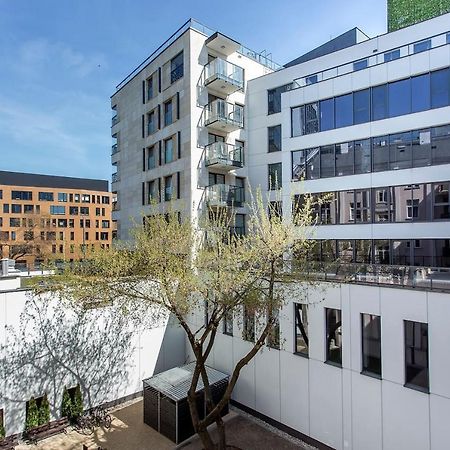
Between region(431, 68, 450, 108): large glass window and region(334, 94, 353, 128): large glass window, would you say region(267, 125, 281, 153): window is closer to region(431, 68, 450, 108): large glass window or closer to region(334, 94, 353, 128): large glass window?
region(334, 94, 353, 128): large glass window

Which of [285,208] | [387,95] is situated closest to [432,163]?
[387,95]

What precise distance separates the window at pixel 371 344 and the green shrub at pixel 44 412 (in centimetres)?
1085

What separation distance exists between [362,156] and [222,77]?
31.6 ft

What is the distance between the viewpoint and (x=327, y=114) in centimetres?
1959

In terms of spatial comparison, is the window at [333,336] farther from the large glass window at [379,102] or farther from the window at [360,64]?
the window at [360,64]

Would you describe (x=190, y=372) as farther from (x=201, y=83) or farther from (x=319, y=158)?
(x=201, y=83)

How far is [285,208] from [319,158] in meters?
3.40

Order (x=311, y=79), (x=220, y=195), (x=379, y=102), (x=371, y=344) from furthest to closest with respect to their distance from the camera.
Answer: (x=220, y=195) → (x=311, y=79) → (x=379, y=102) → (x=371, y=344)

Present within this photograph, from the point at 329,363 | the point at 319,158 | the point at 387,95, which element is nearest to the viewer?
the point at 329,363

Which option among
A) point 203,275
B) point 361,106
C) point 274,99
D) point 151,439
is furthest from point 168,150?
point 151,439

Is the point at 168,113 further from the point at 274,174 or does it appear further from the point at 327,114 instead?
the point at 327,114

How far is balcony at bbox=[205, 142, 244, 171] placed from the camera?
21.8 metres

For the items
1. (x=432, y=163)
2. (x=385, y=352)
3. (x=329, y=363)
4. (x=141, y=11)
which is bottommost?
(x=329, y=363)

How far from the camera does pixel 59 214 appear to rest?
2689 inches
